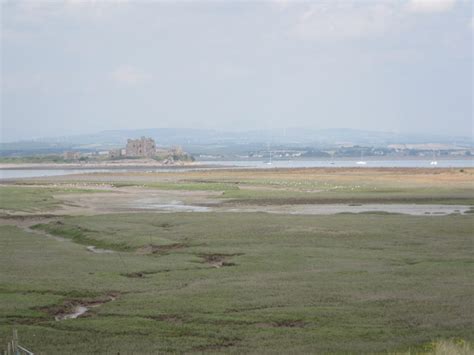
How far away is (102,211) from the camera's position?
51406mm

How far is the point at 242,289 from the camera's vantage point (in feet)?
70.2

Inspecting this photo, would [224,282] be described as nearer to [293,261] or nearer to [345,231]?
[293,261]

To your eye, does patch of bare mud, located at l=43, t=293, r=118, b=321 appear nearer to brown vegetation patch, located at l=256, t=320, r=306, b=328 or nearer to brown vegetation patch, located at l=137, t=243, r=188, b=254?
brown vegetation patch, located at l=256, t=320, r=306, b=328

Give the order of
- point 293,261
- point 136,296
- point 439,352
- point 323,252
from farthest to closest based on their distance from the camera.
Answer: point 323,252 < point 293,261 < point 136,296 < point 439,352

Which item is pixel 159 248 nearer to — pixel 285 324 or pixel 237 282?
pixel 237 282

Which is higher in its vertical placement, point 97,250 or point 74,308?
point 74,308

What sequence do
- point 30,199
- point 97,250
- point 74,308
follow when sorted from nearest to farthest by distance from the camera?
point 74,308 → point 97,250 → point 30,199

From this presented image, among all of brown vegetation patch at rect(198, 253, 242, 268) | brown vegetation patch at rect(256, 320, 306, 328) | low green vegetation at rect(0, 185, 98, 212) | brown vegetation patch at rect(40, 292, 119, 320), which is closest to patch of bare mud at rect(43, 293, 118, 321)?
brown vegetation patch at rect(40, 292, 119, 320)

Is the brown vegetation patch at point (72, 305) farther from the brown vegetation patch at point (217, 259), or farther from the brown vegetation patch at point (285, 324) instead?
the brown vegetation patch at point (217, 259)

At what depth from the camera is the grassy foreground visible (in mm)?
16531

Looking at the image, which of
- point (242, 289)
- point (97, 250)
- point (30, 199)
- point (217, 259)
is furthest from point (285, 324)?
point (30, 199)

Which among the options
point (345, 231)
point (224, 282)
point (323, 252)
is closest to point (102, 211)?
point (345, 231)

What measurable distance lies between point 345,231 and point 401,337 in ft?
63.8

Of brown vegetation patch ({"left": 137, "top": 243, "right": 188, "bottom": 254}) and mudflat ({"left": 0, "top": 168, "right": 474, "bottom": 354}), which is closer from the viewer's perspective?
mudflat ({"left": 0, "top": 168, "right": 474, "bottom": 354})
